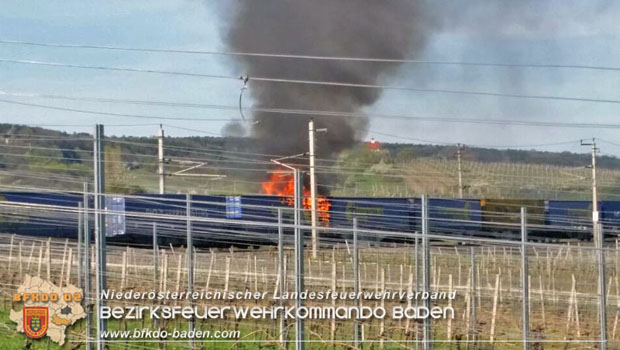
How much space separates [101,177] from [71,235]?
1875cm

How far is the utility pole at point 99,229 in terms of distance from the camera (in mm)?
10656

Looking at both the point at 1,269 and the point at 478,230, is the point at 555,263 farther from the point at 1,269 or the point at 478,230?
the point at 478,230

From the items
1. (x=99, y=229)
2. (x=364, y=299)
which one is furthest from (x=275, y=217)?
(x=99, y=229)

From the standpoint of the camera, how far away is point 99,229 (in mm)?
10883

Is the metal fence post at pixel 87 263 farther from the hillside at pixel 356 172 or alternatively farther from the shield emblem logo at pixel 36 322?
the hillside at pixel 356 172

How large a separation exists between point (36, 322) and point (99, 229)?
224cm

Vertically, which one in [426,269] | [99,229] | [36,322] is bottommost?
[36,322]

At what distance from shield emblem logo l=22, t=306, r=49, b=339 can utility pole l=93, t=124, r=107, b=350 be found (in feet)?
4.65

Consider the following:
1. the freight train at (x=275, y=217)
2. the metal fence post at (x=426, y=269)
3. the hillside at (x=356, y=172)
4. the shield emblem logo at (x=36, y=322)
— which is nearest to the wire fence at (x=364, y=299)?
the metal fence post at (x=426, y=269)

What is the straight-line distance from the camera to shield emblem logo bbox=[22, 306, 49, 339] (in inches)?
485

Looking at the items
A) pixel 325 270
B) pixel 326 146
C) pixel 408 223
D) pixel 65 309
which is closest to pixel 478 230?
pixel 408 223

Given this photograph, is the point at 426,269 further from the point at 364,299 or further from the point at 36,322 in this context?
the point at 364,299

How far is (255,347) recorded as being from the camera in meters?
13.4

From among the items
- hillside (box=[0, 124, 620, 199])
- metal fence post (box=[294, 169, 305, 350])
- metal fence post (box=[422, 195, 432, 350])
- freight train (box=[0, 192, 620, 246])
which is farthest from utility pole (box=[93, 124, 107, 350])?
hillside (box=[0, 124, 620, 199])
